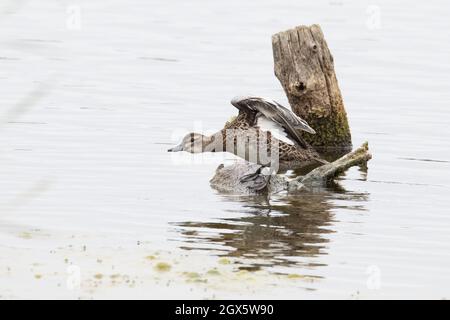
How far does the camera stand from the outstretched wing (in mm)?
11883

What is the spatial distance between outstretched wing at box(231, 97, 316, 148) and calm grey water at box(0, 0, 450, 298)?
820 mm

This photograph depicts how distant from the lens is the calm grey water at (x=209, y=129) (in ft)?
28.5

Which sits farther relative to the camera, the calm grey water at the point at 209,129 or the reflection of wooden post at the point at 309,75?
the reflection of wooden post at the point at 309,75

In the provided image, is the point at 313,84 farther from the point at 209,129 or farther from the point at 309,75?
the point at 209,129

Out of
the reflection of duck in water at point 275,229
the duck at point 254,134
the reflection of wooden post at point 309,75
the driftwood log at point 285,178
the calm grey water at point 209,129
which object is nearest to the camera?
the reflection of duck in water at point 275,229

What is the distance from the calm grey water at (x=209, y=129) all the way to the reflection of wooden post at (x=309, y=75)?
34.7 inches

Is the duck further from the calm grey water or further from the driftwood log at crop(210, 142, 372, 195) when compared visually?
the calm grey water

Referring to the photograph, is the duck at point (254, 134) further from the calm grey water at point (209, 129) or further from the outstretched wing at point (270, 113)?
the calm grey water at point (209, 129)

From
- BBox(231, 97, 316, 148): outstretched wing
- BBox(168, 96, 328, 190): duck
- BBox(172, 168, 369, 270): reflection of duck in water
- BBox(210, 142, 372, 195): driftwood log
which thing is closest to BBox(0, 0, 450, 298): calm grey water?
BBox(172, 168, 369, 270): reflection of duck in water

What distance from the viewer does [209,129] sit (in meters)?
14.4

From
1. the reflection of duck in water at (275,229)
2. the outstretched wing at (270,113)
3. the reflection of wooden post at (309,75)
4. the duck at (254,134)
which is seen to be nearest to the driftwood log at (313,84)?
the reflection of wooden post at (309,75)

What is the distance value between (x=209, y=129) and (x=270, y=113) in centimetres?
256

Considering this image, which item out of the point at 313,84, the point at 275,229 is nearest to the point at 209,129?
the point at 313,84

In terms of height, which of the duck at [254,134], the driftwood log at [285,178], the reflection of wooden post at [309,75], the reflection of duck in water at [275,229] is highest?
the reflection of wooden post at [309,75]
